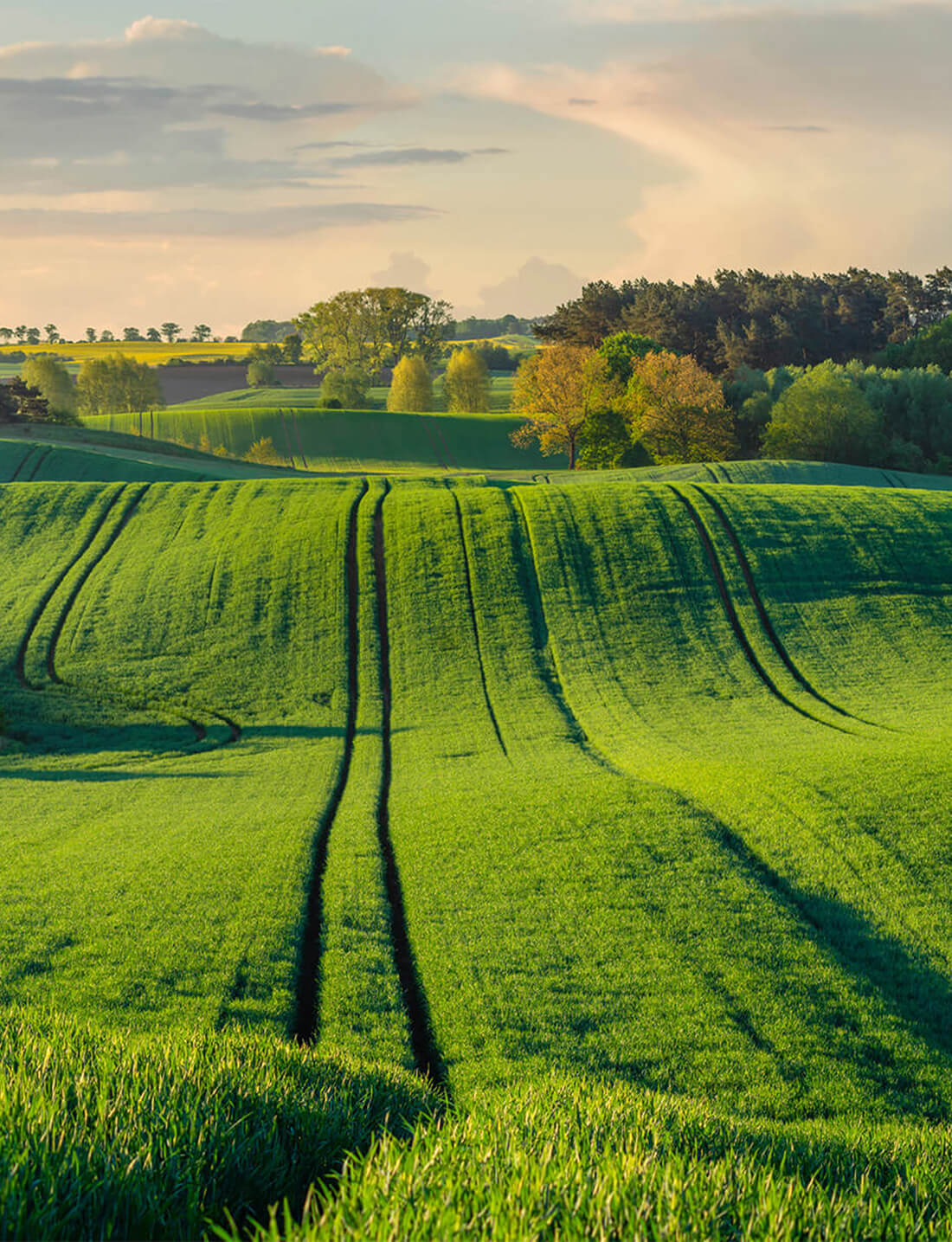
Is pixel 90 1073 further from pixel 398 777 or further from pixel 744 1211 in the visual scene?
pixel 398 777

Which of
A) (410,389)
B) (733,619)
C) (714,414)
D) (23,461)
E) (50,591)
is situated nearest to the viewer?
(733,619)

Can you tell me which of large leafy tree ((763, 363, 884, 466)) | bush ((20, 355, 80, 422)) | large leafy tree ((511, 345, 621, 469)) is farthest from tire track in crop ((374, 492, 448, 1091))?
bush ((20, 355, 80, 422))

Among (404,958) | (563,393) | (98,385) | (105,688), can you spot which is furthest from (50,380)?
(404,958)

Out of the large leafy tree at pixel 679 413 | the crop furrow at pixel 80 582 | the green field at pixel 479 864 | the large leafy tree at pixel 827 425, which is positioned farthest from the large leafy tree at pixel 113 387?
the large leafy tree at pixel 827 425

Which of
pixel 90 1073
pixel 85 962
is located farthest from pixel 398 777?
pixel 90 1073

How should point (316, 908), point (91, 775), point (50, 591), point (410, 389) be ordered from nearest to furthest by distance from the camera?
point (316, 908), point (91, 775), point (50, 591), point (410, 389)

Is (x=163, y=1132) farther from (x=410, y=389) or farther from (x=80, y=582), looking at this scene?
(x=410, y=389)

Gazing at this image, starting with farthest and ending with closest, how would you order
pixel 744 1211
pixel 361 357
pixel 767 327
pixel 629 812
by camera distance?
pixel 361 357 → pixel 767 327 → pixel 629 812 → pixel 744 1211
